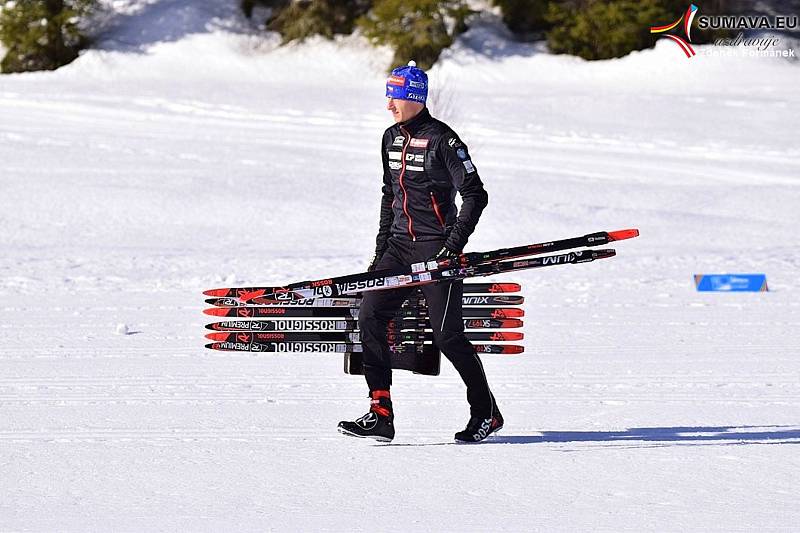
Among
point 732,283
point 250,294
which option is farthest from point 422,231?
point 732,283

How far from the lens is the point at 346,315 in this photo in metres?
7.00

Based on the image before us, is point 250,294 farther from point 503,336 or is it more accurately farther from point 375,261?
point 503,336

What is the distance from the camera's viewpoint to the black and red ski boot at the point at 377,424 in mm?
6082

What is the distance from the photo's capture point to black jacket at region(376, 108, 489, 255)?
5.88 metres

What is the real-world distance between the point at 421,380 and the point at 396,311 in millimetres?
1872

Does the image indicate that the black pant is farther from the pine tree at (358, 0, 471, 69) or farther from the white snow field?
the pine tree at (358, 0, 471, 69)

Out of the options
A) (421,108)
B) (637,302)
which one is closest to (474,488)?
(421,108)

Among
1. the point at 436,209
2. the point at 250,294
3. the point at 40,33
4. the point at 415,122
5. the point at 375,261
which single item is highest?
the point at 40,33

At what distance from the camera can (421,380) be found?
8000 millimetres

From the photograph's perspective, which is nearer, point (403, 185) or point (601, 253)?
point (403, 185)

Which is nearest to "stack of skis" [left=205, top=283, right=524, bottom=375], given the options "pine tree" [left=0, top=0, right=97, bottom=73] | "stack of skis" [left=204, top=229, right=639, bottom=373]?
"stack of skis" [left=204, top=229, right=639, bottom=373]

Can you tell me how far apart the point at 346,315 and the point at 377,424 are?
108cm

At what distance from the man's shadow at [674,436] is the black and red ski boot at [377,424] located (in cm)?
11

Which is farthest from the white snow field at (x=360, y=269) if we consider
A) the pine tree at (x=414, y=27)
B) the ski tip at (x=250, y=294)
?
the pine tree at (x=414, y=27)
